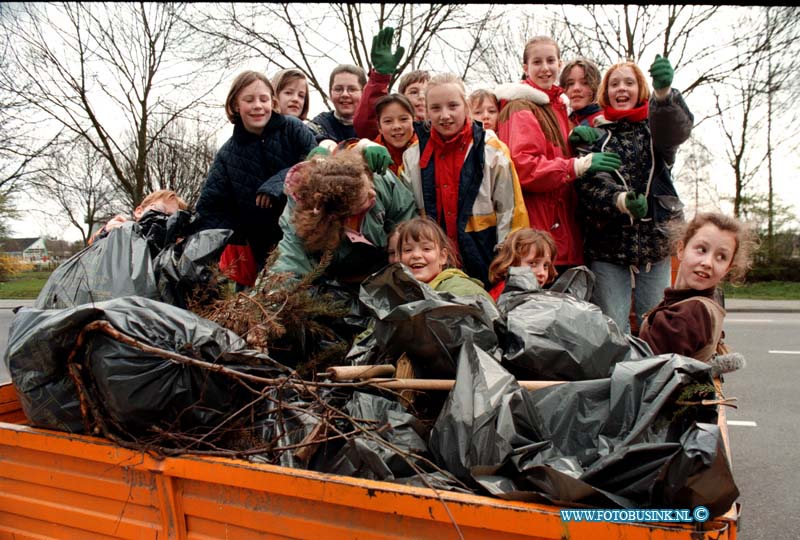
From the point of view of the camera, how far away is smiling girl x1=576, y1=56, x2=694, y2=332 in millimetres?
3592

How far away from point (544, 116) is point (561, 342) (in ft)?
6.85

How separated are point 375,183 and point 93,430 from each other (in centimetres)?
190

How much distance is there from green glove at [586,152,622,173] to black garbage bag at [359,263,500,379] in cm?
154

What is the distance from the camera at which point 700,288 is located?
104 inches

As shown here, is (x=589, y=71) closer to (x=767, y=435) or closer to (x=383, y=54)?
(x=383, y=54)

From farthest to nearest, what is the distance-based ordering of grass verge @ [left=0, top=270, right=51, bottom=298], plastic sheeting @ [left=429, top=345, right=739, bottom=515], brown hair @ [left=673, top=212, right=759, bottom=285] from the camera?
grass verge @ [left=0, top=270, right=51, bottom=298], brown hair @ [left=673, top=212, right=759, bottom=285], plastic sheeting @ [left=429, top=345, right=739, bottom=515]

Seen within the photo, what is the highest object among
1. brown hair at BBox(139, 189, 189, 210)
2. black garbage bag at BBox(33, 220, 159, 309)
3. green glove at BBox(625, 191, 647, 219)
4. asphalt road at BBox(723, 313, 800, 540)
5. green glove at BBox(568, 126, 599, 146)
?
green glove at BBox(568, 126, 599, 146)

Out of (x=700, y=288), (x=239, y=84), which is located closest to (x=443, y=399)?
(x=700, y=288)

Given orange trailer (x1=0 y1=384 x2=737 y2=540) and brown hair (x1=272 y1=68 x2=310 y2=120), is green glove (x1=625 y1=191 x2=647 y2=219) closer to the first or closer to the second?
orange trailer (x1=0 y1=384 x2=737 y2=540)

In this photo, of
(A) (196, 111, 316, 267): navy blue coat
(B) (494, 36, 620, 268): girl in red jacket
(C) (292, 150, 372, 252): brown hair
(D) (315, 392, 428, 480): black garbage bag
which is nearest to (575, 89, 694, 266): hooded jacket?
(B) (494, 36, 620, 268): girl in red jacket

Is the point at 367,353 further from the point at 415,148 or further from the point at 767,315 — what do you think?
the point at 767,315

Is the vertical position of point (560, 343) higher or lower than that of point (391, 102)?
lower

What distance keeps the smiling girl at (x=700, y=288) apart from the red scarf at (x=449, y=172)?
1.24 metres

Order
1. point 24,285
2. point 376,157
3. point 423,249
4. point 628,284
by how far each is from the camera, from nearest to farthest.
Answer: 1. point 423,249
2. point 376,157
3. point 628,284
4. point 24,285
